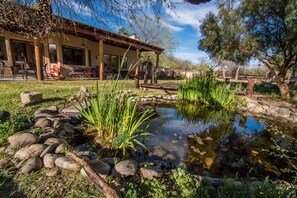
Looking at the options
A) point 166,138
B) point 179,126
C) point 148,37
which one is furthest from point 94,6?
point 148,37

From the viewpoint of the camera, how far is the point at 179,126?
3.12 meters

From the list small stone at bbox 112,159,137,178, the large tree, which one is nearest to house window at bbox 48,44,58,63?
the large tree

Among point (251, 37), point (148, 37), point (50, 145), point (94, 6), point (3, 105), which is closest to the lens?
point (50, 145)

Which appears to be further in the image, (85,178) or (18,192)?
(85,178)

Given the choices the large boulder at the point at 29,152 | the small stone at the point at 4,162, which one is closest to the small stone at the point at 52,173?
the large boulder at the point at 29,152

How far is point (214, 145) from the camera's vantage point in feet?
7.96

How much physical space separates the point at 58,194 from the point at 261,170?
219 cm

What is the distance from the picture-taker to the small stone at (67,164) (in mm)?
1343

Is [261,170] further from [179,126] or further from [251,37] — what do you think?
[251,37]

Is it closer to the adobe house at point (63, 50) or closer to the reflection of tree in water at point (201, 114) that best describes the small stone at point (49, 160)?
the reflection of tree in water at point (201, 114)

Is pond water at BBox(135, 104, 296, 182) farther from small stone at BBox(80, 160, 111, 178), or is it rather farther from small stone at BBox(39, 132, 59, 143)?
small stone at BBox(39, 132, 59, 143)

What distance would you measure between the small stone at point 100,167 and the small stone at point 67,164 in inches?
2.8

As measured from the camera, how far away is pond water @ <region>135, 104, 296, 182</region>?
1.88 metres

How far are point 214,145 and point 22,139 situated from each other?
8.28 ft
